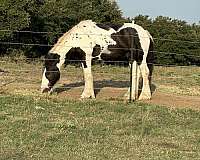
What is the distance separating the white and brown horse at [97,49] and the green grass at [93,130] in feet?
3.83

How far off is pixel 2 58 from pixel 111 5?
11.6m

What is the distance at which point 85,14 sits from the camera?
3120cm

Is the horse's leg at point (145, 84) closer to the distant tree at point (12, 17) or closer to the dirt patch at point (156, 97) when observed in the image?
the dirt patch at point (156, 97)

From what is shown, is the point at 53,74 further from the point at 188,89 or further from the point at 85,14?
the point at 85,14

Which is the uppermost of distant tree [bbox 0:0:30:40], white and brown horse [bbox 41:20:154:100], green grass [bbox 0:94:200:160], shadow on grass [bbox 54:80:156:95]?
distant tree [bbox 0:0:30:40]

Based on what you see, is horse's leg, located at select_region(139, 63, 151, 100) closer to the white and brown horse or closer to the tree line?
the white and brown horse

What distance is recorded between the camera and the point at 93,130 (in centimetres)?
963

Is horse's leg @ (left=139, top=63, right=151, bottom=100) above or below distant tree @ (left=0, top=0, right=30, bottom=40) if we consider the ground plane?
below

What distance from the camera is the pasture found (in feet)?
26.8

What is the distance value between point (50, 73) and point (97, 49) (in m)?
1.35

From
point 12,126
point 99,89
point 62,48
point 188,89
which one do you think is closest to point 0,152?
point 12,126

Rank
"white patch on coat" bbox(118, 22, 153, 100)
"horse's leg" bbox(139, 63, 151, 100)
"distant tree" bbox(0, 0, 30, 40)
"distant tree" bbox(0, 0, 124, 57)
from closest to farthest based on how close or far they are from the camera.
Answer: "white patch on coat" bbox(118, 22, 153, 100) < "horse's leg" bbox(139, 63, 151, 100) < "distant tree" bbox(0, 0, 30, 40) < "distant tree" bbox(0, 0, 124, 57)

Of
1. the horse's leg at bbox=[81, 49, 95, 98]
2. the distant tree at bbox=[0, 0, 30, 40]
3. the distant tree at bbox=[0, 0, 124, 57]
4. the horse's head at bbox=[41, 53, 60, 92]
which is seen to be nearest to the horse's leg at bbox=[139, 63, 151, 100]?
the horse's leg at bbox=[81, 49, 95, 98]

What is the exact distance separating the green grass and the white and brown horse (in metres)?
1.17
